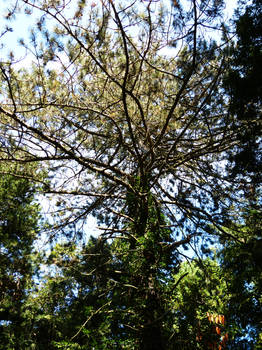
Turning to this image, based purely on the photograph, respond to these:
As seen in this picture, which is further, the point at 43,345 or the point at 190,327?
the point at 43,345

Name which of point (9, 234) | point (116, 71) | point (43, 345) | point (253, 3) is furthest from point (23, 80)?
point (43, 345)

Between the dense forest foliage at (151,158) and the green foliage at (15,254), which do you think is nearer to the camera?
the dense forest foliage at (151,158)

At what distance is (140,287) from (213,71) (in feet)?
13.6

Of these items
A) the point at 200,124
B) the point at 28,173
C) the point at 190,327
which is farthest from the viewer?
the point at 200,124

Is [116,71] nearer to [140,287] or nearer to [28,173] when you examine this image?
[28,173]

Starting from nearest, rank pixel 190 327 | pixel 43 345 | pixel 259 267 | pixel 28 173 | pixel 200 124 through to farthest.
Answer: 1. pixel 259 267
2. pixel 190 327
3. pixel 28 173
4. pixel 200 124
5. pixel 43 345

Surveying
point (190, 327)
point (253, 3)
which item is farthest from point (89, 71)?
point (190, 327)

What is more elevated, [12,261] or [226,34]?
[226,34]

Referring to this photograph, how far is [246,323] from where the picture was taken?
16.2 ft

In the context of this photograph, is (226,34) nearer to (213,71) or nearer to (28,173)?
(213,71)

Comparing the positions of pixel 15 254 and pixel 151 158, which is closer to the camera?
pixel 151 158

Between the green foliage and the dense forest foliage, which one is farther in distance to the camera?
the green foliage

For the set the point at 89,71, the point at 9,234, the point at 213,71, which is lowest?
the point at 9,234

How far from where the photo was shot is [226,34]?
13.0 feet
